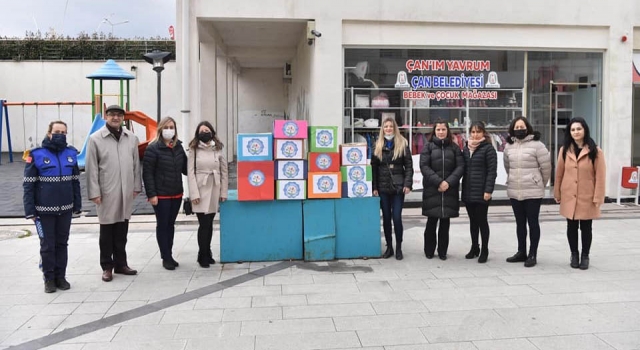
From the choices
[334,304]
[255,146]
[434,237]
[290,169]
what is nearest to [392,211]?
[434,237]

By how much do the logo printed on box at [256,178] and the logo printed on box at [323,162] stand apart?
72 centimetres

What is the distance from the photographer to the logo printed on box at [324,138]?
6574 millimetres

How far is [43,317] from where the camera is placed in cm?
470

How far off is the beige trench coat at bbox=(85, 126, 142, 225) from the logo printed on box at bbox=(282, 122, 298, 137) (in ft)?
6.04

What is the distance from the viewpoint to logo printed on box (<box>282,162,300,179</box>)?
6.50 m

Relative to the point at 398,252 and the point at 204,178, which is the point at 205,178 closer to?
the point at 204,178

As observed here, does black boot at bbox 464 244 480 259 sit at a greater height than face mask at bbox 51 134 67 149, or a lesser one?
lesser

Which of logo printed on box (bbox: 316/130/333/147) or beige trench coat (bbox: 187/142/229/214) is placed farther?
logo printed on box (bbox: 316/130/333/147)

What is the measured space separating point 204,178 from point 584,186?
4472 millimetres

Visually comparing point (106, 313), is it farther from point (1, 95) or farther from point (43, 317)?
point (1, 95)

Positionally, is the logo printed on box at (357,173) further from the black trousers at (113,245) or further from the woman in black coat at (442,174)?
the black trousers at (113,245)

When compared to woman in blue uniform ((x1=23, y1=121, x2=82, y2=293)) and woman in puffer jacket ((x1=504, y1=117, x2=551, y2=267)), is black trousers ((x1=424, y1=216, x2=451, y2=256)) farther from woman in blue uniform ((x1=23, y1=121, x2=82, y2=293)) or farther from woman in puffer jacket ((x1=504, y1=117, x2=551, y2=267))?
woman in blue uniform ((x1=23, y1=121, x2=82, y2=293))

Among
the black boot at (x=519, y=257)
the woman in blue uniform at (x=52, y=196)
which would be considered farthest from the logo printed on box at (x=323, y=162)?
the woman in blue uniform at (x=52, y=196)

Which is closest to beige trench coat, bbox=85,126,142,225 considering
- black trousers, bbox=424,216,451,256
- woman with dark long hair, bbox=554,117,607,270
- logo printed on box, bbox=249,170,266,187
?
logo printed on box, bbox=249,170,266,187
